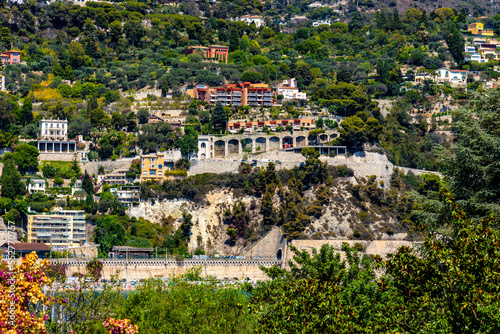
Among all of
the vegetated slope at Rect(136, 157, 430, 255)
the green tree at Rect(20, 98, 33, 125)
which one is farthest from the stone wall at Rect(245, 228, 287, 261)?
the green tree at Rect(20, 98, 33, 125)

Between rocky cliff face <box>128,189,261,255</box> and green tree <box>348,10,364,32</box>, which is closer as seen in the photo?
rocky cliff face <box>128,189,261,255</box>

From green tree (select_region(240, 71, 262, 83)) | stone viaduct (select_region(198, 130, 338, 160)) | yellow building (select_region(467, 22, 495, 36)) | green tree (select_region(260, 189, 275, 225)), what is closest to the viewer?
green tree (select_region(260, 189, 275, 225))

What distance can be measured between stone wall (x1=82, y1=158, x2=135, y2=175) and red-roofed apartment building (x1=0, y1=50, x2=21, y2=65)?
30329 mm

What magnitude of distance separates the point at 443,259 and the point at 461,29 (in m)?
115

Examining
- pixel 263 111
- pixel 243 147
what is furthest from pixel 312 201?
pixel 263 111

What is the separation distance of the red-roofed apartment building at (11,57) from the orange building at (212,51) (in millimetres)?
22683

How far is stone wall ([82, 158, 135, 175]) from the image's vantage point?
7706cm

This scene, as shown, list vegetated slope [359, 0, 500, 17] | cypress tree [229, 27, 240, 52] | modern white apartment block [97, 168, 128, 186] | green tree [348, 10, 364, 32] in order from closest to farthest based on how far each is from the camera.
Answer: modern white apartment block [97, 168, 128, 186] → cypress tree [229, 27, 240, 52] → green tree [348, 10, 364, 32] → vegetated slope [359, 0, 500, 17]

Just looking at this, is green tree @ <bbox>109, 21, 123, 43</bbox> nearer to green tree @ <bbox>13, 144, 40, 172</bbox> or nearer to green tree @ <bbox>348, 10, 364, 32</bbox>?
green tree @ <bbox>13, 144, 40, 172</bbox>

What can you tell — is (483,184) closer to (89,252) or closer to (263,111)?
(89,252)

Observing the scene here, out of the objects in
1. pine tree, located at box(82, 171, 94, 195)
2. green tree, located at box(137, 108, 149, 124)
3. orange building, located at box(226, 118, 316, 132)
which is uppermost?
green tree, located at box(137, 108, 149, 124)

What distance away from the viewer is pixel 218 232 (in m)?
71.5

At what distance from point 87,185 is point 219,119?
1616 centimetres

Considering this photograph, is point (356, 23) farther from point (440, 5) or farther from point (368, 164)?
point (368, 164)
